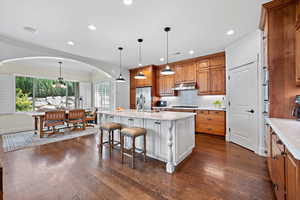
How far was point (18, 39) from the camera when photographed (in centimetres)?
328

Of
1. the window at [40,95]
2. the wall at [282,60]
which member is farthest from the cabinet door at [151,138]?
Result: the window at [40,95]

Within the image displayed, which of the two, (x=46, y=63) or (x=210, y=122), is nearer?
(x=210, y=122)

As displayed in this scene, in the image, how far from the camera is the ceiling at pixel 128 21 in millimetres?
2105

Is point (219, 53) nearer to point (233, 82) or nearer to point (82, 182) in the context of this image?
point (233, 82)

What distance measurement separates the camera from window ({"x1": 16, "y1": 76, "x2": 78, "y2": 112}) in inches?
215

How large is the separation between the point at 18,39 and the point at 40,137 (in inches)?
116

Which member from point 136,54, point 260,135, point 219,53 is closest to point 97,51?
point 136,54

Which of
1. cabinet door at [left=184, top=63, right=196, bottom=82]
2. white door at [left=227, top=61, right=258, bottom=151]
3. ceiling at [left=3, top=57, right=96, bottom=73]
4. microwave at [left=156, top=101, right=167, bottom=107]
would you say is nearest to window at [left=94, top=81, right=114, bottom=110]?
ceiling at [left=3, top=57, right=96, bottom=73]

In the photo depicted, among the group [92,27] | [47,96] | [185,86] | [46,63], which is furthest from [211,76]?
[47,96]

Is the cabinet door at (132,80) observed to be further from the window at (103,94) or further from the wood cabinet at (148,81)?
the window at (103,94)

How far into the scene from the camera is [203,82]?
468cm

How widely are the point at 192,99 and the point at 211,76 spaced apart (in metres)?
1.20

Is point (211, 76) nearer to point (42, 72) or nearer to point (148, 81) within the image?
point (148, 81)

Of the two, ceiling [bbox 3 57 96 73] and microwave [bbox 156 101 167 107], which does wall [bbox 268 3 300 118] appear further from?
ceiling [bbox 3 57 96 73]
